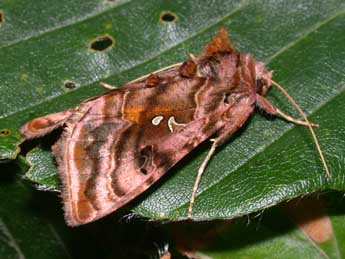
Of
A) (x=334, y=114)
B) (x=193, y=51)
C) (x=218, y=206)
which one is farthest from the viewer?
(x=193, y=51)

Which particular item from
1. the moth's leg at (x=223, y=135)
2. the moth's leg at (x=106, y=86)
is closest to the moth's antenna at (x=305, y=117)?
the moth's leg at (x=223, y=135)

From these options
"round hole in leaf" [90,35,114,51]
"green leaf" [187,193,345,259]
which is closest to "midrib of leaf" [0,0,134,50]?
"round hole in leaf" [90,35,114,51]

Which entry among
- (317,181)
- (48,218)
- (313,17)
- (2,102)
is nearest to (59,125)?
(2,102)

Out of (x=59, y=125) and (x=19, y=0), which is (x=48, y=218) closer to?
(x=59, y=125)

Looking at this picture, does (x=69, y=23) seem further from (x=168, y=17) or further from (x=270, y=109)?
(x=270, y=109)

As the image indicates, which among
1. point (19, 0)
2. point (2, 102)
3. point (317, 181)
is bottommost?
point (317, 181)

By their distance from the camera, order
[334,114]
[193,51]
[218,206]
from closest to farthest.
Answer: [218,206]
[334,114]
[193,51]

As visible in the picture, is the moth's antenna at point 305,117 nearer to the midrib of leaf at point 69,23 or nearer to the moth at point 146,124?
the moth at point 146,124
